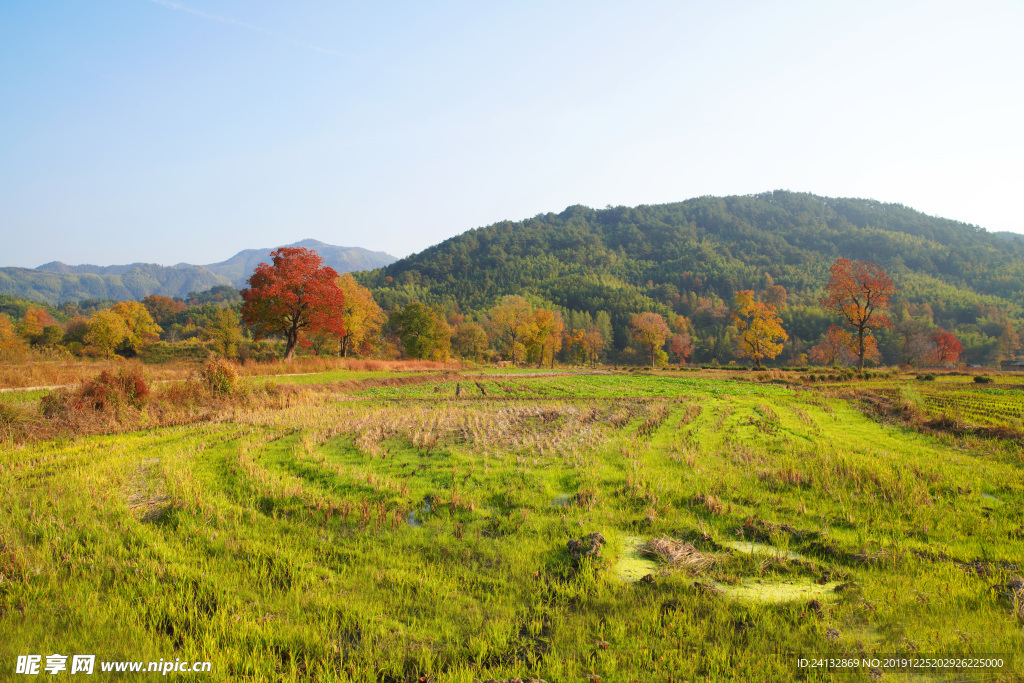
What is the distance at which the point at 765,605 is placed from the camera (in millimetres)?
4773

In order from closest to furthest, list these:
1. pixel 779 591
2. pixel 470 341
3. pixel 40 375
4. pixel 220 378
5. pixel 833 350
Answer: pixel 779 591 → pixel 40 375 → pixel 220 378 → pixel 470 341 → pixel 833 350

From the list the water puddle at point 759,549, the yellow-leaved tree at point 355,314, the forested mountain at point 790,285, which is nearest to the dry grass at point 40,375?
the water puddle at point 759,549

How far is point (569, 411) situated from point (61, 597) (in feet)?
56.1

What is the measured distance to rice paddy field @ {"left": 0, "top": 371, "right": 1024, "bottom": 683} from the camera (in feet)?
13.2

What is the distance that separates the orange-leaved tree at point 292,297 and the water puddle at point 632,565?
116 feet

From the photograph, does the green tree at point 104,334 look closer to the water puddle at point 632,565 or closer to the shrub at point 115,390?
the shrub at point 115,390

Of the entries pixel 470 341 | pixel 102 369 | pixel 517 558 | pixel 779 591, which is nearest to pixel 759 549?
pixel 779 591

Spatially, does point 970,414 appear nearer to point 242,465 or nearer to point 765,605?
point 765,605

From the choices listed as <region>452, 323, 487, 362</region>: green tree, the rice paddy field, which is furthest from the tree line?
the rice paddy field

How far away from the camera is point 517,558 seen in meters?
6.08

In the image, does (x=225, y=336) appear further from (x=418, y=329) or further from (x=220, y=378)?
(x=220, y=378)

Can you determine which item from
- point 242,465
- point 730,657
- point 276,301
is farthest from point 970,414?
point 276,301

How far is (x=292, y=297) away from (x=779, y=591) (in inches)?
1463

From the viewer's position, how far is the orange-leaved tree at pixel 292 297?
35250mm
